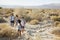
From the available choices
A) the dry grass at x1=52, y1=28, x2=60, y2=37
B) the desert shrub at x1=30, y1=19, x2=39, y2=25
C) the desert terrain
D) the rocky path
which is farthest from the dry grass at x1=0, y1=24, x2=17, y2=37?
the dry grass at x1=52, y1=28, x2=60, y2=37

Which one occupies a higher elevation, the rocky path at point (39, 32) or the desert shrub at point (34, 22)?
the desert shrub at point (34, 22)

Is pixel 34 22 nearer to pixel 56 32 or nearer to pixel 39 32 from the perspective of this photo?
pixel 39 32

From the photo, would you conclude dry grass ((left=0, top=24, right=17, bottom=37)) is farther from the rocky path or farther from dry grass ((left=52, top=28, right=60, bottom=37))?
dry grass ((left=52, top=28, right=60, bottom=37))

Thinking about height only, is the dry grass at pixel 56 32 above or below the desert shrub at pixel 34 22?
below

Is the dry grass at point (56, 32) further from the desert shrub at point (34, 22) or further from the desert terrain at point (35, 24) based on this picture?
the desert shrub at point (34, 22)

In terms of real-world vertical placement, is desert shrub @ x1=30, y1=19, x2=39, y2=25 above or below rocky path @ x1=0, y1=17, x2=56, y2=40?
above

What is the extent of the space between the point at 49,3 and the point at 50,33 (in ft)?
1.38

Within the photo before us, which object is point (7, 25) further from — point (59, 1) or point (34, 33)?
point (59, 1)

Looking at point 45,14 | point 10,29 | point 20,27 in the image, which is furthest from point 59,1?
point 10,29

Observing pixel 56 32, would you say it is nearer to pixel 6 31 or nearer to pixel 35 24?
pixel 35 24

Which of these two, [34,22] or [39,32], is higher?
[34,22]

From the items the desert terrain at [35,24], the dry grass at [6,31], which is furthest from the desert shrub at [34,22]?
the dry grass at [6,31]

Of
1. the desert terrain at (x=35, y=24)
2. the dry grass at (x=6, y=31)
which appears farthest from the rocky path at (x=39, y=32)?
the dry grass at (x=6, y=31)

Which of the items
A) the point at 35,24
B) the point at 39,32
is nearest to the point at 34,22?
the point at 35,24
